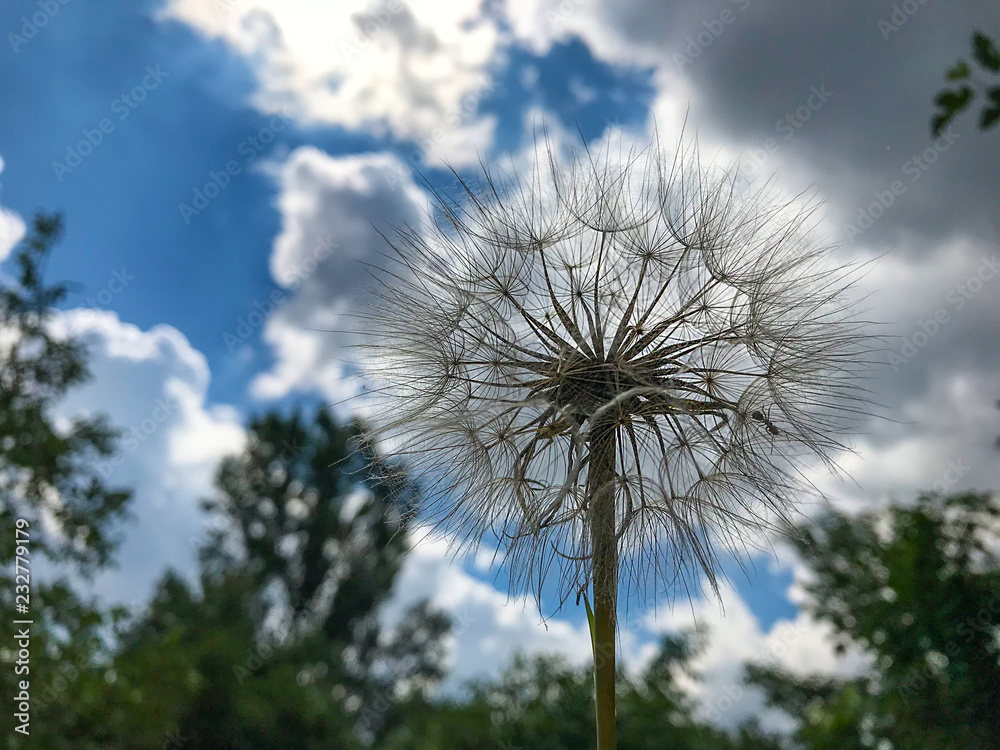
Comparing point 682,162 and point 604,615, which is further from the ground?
point 682,162

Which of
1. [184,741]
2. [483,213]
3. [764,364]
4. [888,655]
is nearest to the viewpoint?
[764,364]

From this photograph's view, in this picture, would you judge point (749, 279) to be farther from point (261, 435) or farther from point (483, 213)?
point (261, 435)

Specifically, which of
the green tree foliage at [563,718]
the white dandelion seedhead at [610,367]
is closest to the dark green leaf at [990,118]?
the white dandelion seedhead at [610,367]

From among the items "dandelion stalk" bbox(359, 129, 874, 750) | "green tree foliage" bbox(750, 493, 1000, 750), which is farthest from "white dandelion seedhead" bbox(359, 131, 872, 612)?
"green tree foliage" bbox(750, 493, 1000, 750)

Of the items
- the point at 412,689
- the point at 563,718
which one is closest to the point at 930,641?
the point at 563,718

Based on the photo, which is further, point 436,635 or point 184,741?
point 436,635

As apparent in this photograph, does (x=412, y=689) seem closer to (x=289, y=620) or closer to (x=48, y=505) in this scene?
(x=289, y=620)

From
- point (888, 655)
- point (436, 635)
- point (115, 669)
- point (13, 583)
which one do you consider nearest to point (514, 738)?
point (888, 655)
